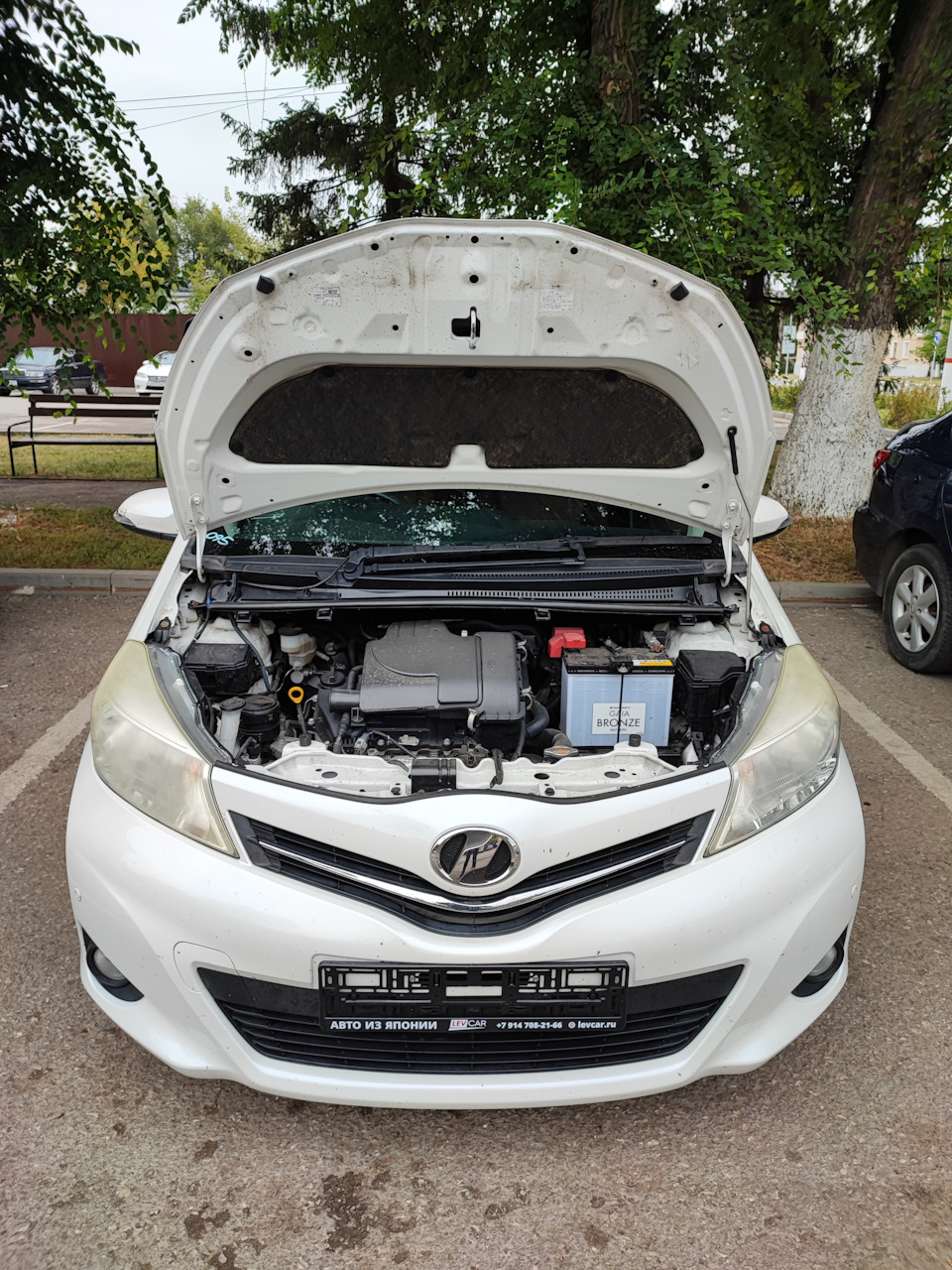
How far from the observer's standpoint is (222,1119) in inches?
88.1

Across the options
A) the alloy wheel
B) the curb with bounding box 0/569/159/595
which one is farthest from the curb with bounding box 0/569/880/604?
the alloy wheel

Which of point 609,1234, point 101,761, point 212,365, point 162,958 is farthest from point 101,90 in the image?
point 609,1234

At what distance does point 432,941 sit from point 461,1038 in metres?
0.24

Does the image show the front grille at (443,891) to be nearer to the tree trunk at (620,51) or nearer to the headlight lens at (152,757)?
the headlight lens at (152,757)

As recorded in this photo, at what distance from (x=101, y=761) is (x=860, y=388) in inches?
302

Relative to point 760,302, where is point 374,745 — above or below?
below

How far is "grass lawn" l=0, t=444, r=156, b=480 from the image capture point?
1065cm

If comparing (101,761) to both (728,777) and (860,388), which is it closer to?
(728,777)

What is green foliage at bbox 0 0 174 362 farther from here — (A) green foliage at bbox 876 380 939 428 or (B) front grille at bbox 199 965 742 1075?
(A) green foliage at bbox 876 380 939 428

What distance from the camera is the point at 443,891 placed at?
196cm

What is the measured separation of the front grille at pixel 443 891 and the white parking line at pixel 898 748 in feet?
7.99

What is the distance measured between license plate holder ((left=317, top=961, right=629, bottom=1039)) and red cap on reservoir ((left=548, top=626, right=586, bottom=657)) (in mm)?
1174

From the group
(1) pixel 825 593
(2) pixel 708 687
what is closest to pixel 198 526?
(2) pixel 708 687

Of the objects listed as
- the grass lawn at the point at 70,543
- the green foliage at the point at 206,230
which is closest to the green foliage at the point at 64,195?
the grass lawn at the point at 70,543
